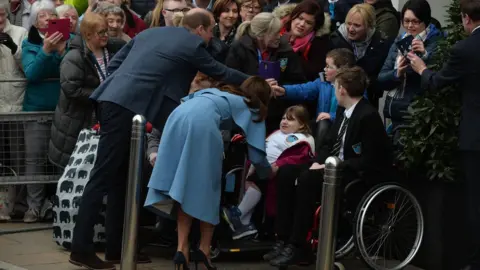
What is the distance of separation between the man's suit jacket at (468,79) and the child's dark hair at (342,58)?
3.99 feet

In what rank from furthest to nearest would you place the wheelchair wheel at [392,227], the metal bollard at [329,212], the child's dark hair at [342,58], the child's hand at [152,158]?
the child's dark hair at [342,58]
the child's hand at [152,158]
the wheelchair wheel at [392,227]
the metal bollard at [329,212]

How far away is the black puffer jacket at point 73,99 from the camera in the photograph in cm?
1123

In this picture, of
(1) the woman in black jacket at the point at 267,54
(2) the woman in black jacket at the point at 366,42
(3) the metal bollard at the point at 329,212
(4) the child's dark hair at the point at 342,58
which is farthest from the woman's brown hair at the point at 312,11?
(3) the metal bollard at the point at 329,212

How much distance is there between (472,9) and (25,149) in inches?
190

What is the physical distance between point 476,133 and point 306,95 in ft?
6.52

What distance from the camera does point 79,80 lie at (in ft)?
36.9

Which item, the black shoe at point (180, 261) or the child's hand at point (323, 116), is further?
the child's hand at point (323, 116)

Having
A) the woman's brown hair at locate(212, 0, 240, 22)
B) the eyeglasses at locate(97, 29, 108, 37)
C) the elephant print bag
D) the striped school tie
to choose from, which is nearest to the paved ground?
the elephant print bag

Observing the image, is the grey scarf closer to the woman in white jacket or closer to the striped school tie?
the striped school tie

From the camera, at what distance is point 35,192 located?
39.8ft

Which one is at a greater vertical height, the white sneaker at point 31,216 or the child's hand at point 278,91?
the child's hand at point 278,91

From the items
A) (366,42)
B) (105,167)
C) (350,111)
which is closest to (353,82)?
(350,111)

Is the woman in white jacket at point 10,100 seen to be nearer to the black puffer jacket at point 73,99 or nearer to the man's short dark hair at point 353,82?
the black puffer jacket at point 73,99

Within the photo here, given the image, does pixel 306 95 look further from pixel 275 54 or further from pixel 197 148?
pixel 197 148
